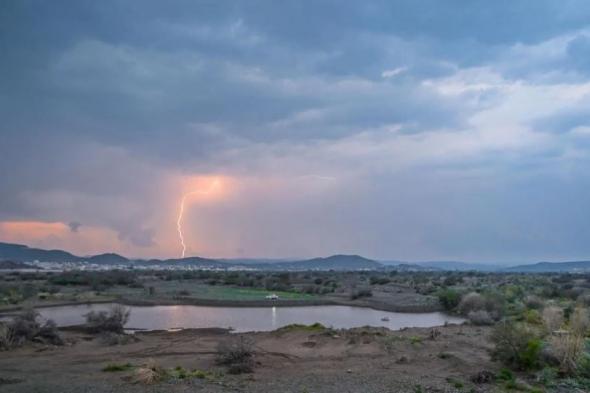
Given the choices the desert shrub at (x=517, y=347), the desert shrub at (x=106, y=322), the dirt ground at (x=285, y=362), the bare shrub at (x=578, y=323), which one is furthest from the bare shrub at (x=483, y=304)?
the desert shrub at (x=106, y=322)

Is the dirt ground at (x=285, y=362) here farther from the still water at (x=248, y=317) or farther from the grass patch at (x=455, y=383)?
the still water at (x=248, y=317)

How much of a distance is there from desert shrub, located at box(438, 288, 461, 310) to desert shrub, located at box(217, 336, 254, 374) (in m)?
32.2

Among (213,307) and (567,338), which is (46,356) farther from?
(213,307)

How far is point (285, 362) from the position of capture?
70.3 feet

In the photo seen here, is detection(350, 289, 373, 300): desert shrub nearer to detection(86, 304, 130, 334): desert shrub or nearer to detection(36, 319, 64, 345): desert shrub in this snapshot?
detection(86, 304, 130, 334): desert shrub

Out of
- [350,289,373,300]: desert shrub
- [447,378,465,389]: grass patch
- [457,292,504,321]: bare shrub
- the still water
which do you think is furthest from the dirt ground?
[350,289,373,300]: desert shrub

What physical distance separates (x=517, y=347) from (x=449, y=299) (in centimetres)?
3025

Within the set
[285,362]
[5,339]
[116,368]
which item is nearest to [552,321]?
[285,362]

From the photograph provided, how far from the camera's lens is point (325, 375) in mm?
18562

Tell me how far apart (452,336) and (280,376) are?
12141 millimetres

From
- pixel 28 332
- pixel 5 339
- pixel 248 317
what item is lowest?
pixel 248 317

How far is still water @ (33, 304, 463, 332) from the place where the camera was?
3722 cm

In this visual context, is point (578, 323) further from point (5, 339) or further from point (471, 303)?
point (471, 303)

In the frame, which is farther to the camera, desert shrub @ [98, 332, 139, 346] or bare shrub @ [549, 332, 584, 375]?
desert shrub @ [98, 332, 139, 346]
